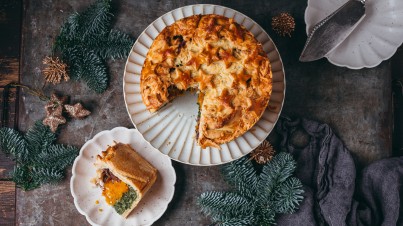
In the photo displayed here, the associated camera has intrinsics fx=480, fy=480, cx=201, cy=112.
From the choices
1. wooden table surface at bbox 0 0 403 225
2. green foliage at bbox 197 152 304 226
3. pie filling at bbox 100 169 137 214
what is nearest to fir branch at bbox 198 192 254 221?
green foliage at bbox 197 152 304 226

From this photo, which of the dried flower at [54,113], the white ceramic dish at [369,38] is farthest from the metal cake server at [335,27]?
the dried flower at [54,113]

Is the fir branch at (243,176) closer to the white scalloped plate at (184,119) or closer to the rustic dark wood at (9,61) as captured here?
the white scalloped plate at (184,119)

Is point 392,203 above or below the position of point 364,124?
below

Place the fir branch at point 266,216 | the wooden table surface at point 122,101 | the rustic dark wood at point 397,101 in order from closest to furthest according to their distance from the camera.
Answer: the fir branch at point 266,216 < the wooden table surface at point 122,101 < the rustic dark wood at point 397,101

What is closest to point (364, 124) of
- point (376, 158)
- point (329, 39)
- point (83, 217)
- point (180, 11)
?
point (376, 158)

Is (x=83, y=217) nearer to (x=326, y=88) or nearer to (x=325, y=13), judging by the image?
(x=326, y=88)

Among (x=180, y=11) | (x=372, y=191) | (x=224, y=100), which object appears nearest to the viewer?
(x=224, y=100)

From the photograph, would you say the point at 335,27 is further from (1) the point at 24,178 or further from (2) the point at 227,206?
(1) the point at 24,178
